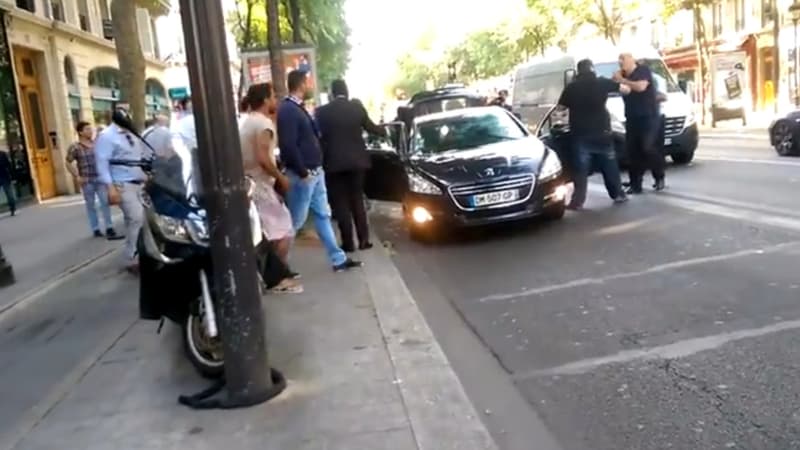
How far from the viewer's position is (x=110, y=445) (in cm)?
417

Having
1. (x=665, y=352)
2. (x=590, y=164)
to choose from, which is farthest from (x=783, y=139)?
(x=665, y=352)

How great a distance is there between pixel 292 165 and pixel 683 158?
34.9 ft

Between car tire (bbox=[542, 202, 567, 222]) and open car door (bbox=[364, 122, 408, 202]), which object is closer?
car tire (bbox=[542, 202, 567, 222])

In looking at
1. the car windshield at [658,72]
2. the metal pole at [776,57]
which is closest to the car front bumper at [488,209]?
the car windshield at [658,72]

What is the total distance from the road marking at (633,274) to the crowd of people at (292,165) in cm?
179

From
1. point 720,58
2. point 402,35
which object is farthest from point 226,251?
point 402,35

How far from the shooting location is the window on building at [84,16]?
95.3 ft

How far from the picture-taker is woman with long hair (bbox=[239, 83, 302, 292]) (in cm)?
672

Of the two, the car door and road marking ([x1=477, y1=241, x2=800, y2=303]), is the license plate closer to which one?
the car door

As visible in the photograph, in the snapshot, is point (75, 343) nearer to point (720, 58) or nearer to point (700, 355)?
point (700, 355)

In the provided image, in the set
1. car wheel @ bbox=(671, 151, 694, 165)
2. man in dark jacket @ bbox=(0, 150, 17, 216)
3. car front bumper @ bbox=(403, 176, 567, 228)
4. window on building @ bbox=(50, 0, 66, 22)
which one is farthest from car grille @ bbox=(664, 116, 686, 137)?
window on building @ bbox=(50, 0, 66, 22)

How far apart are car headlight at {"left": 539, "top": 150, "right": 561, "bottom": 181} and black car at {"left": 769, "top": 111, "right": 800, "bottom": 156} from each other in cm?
752

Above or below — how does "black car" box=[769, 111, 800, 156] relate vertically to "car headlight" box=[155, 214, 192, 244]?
below

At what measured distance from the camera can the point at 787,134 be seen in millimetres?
15516
